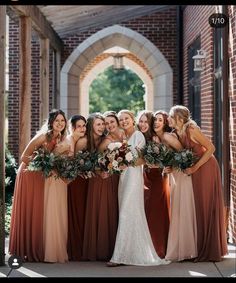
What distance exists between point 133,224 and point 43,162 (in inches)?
45.5

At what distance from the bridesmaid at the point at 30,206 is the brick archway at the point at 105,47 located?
10.0 metres

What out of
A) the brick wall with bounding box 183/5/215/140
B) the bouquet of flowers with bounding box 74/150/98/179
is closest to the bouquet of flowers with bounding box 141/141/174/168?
the bouquet of flowers with bounding box 74/150/98/179

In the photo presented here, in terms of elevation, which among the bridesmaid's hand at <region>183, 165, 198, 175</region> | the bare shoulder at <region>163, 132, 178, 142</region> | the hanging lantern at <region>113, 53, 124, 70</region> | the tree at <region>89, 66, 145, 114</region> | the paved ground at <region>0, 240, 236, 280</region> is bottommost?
the paved ground at <region>0, 240, 236, 280</region>

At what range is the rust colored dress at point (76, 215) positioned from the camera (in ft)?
25.9

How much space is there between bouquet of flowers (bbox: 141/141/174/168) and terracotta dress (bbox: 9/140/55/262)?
105 centimetres

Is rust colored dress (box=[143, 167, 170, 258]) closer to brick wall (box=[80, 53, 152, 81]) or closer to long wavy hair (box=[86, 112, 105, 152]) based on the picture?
long wavy hair (box=[86, 112, 105, 152])

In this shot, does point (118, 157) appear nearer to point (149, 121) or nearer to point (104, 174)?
point (104, 174)

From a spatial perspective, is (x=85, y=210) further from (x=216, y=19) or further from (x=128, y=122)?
(x=216, y=19)

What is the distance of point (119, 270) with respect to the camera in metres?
7.22

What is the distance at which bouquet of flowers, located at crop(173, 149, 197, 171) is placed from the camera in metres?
7.66

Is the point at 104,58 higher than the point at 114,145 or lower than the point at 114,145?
higher

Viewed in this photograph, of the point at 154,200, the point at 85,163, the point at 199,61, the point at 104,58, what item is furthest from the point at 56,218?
the point at 104,58

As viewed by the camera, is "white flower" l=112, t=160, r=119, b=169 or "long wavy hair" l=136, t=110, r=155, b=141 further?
"long wavy hair" l=136, t=110, r=155, b=141
